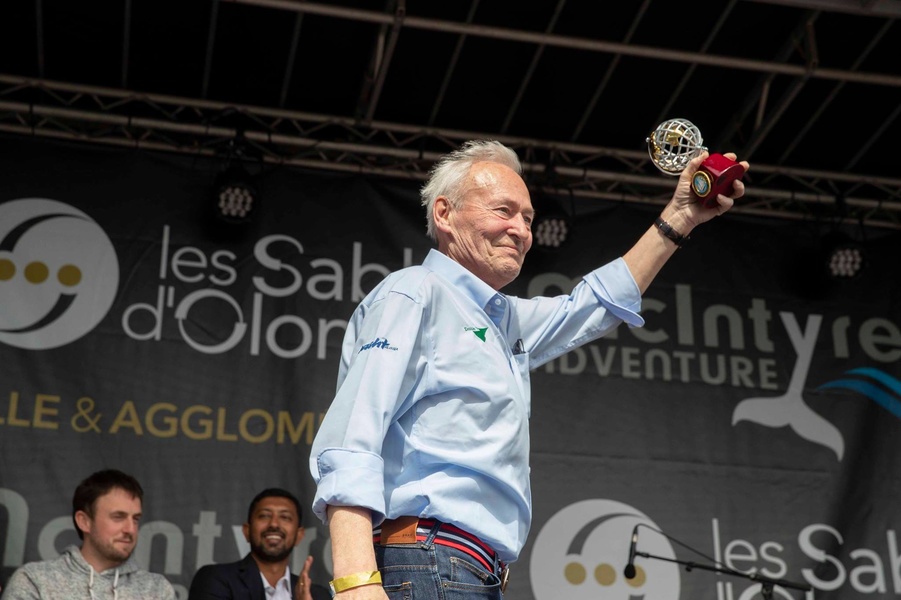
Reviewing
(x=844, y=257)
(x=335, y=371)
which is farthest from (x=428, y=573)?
(x=844, y=257)

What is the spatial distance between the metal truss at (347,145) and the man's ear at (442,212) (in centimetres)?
327

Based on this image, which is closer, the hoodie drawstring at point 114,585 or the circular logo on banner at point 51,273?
the hoodie drawstring at point 114,585

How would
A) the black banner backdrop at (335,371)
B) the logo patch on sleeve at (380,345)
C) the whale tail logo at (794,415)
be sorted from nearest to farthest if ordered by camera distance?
the logo patch on sleeve at (380,345) → the black banner backdrop at (335,371) → the whale tail logo at (794,415)

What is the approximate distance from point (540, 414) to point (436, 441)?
3.78m

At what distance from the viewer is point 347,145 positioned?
5.76 m

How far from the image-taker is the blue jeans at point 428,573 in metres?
1.96

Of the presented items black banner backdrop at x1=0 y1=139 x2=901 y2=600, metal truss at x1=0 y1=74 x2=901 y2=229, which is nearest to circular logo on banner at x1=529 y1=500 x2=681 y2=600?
black banner backdrop at x1=0 y1=139 x2=901 y2=600

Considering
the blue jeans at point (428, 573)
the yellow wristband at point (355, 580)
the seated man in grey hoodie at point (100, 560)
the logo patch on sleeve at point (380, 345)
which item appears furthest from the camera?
the seated man in grey hoodie at point (100, 560)

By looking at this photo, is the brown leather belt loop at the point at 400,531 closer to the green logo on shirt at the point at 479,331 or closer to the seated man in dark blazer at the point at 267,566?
the green logo on shirt at the point at 479,331

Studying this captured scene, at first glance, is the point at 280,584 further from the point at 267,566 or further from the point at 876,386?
the point at 876,386

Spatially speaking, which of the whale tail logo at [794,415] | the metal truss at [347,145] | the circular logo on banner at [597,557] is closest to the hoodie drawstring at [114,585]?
the circular logo on banner at [597,557]

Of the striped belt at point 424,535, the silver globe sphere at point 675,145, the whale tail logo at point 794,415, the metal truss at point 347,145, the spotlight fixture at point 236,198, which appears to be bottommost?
the striped belt at point 424,535

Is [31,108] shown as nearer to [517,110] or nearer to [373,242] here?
[373,242]

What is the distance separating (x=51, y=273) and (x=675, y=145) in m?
3.79
